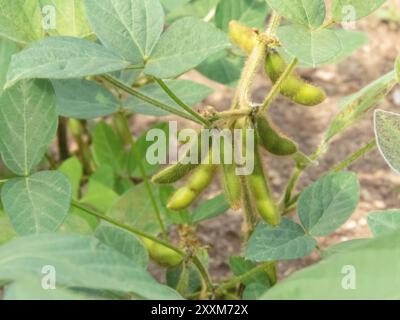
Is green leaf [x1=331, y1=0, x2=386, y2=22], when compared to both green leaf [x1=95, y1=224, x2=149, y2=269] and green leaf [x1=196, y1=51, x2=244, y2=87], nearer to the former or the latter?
green leaf [x1=95, y1=224, x2=149, y2=269]

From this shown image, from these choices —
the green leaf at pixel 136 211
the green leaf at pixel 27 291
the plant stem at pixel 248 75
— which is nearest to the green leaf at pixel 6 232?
the green leaf at pixel 136 211

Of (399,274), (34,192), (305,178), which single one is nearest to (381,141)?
(399,274)

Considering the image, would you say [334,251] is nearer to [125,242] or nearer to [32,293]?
[125,242]

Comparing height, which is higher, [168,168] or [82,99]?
[82,99]

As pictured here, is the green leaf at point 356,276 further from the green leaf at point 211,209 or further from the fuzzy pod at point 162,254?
the green leaf at point 211,209

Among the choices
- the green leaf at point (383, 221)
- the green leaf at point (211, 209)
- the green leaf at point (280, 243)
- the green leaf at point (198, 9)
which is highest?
the green leaf at point (198, 9)

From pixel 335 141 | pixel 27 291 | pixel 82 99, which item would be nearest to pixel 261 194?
pixel 82 99

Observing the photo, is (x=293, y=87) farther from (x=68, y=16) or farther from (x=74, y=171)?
(x=74, y=171)
